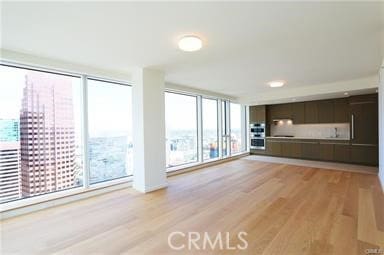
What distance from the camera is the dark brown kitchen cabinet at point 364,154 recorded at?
5.64 metres

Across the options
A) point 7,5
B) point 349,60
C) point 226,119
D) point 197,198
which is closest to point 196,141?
point 226,119

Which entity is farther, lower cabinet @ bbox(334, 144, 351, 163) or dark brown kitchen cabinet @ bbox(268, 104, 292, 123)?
dark brown kitchen cabinet @ bbox(268, 104, 292, 123)

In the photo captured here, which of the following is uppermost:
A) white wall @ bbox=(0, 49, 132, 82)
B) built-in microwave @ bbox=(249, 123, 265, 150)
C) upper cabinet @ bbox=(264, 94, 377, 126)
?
white wall @ bbox=(0, 49, 132, 82)

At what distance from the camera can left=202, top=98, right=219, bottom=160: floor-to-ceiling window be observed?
666 centimetres

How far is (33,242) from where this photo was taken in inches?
Result: 88.8

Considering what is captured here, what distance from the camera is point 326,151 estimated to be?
21.9 ft

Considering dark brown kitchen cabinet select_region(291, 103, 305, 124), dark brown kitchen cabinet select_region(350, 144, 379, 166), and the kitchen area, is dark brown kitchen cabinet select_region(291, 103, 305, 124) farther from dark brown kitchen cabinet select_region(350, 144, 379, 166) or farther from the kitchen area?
dark brown kitchen cabinet select_region(350, 144, 379, 166)

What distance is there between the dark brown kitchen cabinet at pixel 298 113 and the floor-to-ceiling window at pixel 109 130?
6.19 metres

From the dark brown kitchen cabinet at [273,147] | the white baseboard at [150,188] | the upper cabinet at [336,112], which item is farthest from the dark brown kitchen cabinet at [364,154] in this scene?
the white baseboard at [150,188]

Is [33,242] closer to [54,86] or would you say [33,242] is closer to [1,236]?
[1,236]

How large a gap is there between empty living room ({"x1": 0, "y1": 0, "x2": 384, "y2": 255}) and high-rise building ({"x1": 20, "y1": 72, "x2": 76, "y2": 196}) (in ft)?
0.06

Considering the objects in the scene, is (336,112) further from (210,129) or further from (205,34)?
(205,34)

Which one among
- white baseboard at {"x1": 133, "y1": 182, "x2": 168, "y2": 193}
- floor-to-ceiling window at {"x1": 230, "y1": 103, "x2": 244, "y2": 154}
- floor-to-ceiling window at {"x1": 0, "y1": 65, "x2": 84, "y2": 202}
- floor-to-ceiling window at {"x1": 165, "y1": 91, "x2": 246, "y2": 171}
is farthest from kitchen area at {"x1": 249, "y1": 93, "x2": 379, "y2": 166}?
floor-to-ceiling window at {"x1": 0, "y1": 65, "x2": 84, "y2": 202}

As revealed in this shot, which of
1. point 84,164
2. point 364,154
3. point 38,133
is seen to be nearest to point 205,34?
point 38,133
